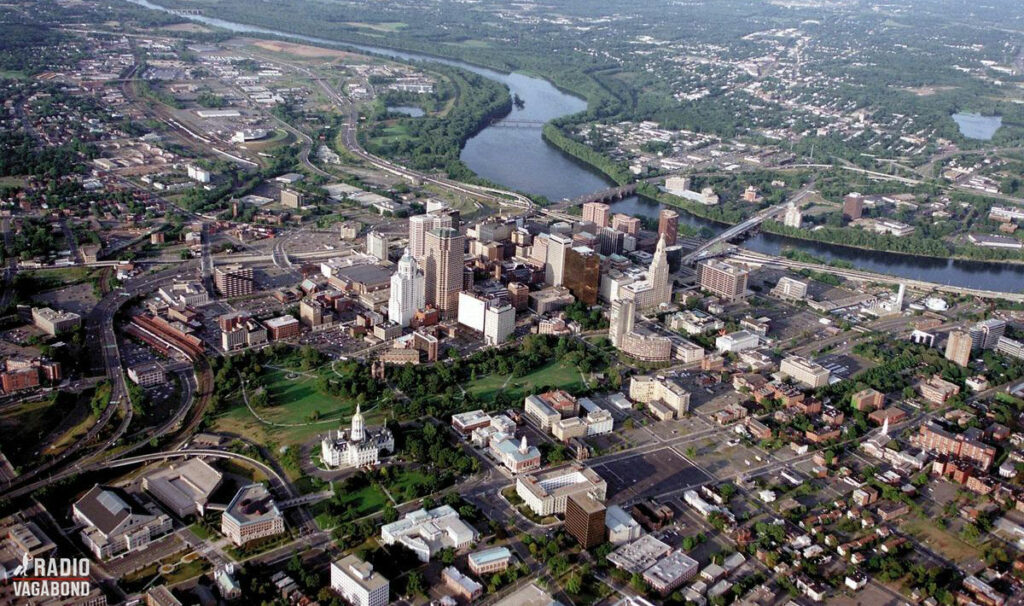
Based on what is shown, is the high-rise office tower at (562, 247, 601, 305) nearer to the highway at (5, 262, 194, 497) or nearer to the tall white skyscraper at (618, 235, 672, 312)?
the tall white skyscraper at (618, 235, 672, 312)

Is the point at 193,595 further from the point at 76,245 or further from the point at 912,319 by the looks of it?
the point at 912,319

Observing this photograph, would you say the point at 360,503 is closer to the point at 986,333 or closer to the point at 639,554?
the point at 639,554

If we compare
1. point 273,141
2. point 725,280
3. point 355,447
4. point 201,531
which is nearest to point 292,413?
point 355,447

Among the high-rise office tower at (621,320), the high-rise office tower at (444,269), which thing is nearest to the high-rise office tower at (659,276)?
the high-rise office tower at (621,320)

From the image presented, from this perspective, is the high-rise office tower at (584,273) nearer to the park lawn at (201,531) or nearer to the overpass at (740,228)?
the overpass at (740,228)

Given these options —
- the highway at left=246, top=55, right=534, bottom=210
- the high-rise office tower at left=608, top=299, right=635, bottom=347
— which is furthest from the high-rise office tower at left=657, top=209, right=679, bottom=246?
the high-rise office tower at left=608, top=299, right=635, bottom=347

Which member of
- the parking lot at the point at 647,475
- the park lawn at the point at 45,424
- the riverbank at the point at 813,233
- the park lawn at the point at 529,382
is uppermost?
the park lawn at the point at 45,424
